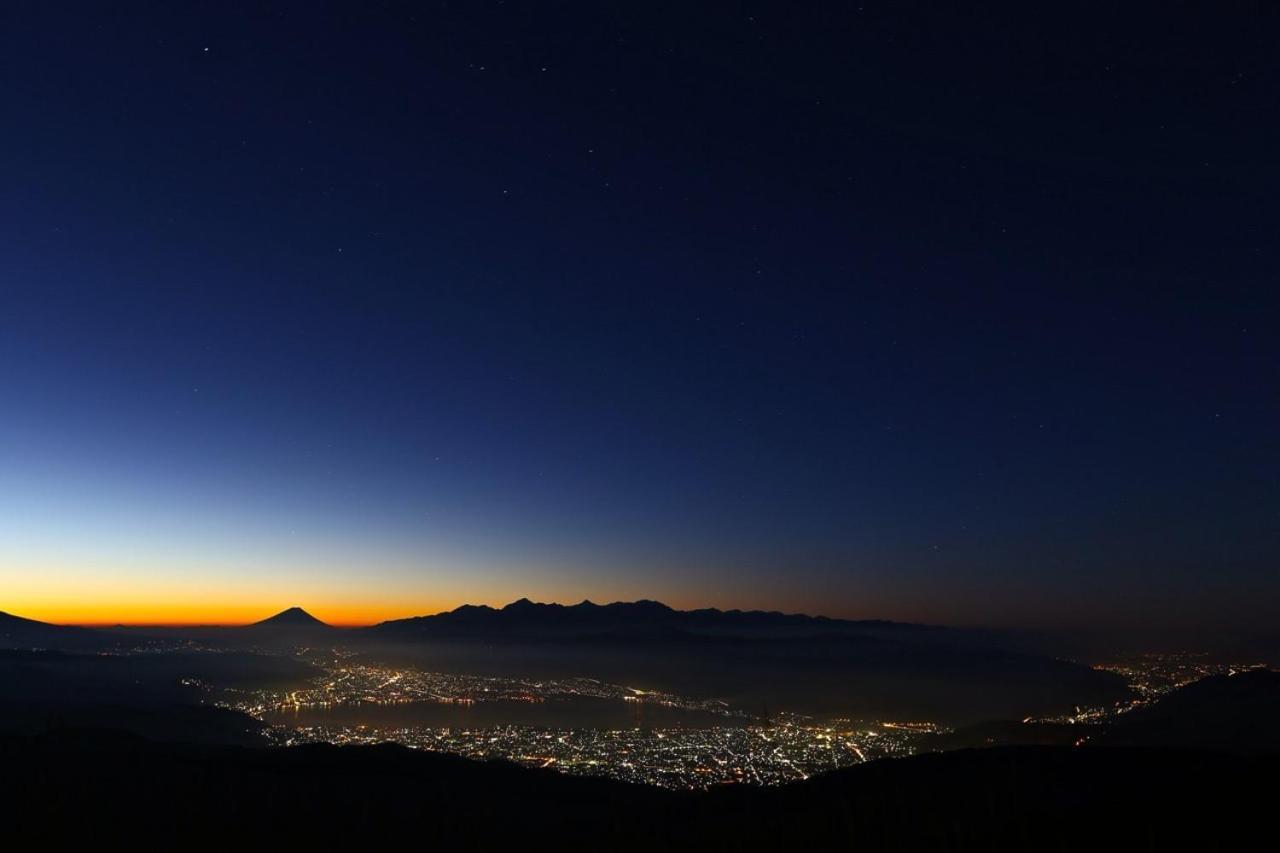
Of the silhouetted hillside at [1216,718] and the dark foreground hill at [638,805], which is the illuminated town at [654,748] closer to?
the dark foreground hill at [638,805]

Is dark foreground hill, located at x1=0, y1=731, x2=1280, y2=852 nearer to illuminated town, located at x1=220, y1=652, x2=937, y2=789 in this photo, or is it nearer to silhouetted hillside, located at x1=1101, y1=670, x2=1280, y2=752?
illuminated town, located at x1=220, y1=652, x2=937, y2=789

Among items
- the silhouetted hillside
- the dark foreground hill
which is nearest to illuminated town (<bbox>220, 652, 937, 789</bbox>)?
the dark foreground hill

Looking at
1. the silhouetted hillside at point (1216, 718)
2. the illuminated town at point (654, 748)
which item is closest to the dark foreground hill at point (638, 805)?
the illuminated town at point (654, 748)

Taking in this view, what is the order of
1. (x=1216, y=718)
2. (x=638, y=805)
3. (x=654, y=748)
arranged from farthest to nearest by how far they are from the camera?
(x=654, y=748) → (x=1216, y=718) → (x=638, y=805)

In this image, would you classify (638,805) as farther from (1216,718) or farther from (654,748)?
→ (1216,718)

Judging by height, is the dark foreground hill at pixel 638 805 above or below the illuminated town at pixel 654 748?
above

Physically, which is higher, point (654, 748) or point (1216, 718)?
point (1216, 718)

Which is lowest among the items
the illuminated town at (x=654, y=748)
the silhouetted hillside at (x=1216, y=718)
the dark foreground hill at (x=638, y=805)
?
the illuminated town at (x=654, y=748)

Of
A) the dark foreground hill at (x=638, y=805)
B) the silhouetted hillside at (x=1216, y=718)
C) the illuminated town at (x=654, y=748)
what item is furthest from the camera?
the silhouetted hillside at (x=1216, y=718)

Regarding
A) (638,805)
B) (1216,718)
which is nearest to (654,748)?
(638,805)
